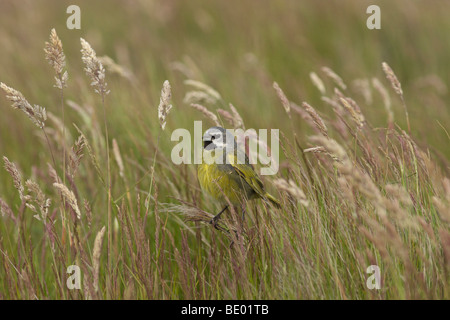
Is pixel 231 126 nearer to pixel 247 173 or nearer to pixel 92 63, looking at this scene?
pixel 247 173

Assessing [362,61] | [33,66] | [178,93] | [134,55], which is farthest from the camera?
[134,55]

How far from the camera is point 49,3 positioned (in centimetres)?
920

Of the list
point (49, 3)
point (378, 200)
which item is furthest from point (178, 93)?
point (49, 3)

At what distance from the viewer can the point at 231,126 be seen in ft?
12.8

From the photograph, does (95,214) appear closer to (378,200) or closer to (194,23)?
(378,200)

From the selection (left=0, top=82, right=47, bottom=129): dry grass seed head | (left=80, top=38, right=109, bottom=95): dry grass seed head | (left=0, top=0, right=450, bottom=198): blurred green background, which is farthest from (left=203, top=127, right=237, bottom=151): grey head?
(left=0, top=82, right=47, bottom=129): dry grass seed head

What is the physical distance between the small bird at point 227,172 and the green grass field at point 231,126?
0.13m

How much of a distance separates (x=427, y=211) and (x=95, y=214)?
6.60 feet

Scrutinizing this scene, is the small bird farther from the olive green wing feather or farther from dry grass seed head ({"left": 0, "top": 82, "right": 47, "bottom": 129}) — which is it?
dry grass seed head ({"left": 0, "top": 82, "right": 47, "bottom": 129})

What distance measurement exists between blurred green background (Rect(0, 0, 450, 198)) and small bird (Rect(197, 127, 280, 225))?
0.86 metres

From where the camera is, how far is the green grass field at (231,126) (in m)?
2.27

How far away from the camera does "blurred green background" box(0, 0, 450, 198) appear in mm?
4785

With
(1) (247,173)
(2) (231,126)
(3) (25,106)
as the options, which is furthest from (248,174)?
(3) (25,106)

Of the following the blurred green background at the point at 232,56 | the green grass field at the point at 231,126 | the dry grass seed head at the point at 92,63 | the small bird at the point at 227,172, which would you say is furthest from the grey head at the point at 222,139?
the dry grass seed head at the point at 92,63
